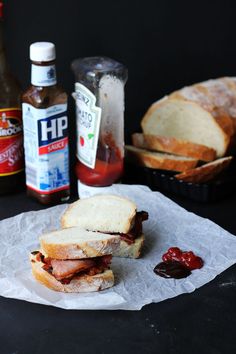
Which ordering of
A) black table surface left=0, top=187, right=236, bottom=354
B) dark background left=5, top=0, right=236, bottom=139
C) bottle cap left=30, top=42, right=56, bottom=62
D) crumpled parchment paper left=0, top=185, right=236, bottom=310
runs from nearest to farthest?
black table surface left=0, top=187, right=236, bottom=354, crumpled parchment paper left=0, top=185, right=236, bottom=310, bottle cap left=30, top=42, right=56, bottom=62, dark background left=5, top=0, right=236, bottom=139

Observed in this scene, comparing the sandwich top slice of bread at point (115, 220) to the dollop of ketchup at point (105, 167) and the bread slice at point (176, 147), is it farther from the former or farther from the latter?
the bread slice at point (176, 147)

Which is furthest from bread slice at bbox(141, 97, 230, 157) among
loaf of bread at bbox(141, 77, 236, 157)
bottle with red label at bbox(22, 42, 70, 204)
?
bottle with red label at bbox(22, 42, 70, 204)

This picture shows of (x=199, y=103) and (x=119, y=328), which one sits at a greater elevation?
(x=199, y=103)

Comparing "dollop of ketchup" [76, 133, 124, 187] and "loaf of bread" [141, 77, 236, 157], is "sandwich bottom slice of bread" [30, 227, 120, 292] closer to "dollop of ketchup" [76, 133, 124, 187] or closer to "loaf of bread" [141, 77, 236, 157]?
"dollop of ketchup" [76, 133, 124, 187]

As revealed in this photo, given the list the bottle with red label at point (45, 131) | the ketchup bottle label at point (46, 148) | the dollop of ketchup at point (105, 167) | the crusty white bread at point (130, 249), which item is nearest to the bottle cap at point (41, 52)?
the bottle with red label at point (45, 131)

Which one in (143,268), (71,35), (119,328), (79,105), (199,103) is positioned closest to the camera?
(119,328)

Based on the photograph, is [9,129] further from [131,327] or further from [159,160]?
[131,327]

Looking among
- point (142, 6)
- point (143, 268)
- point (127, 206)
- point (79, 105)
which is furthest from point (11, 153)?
point (142, 6)

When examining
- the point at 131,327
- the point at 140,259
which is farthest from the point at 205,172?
the point at 131,327

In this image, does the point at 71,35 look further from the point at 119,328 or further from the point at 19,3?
the point at 119,328
